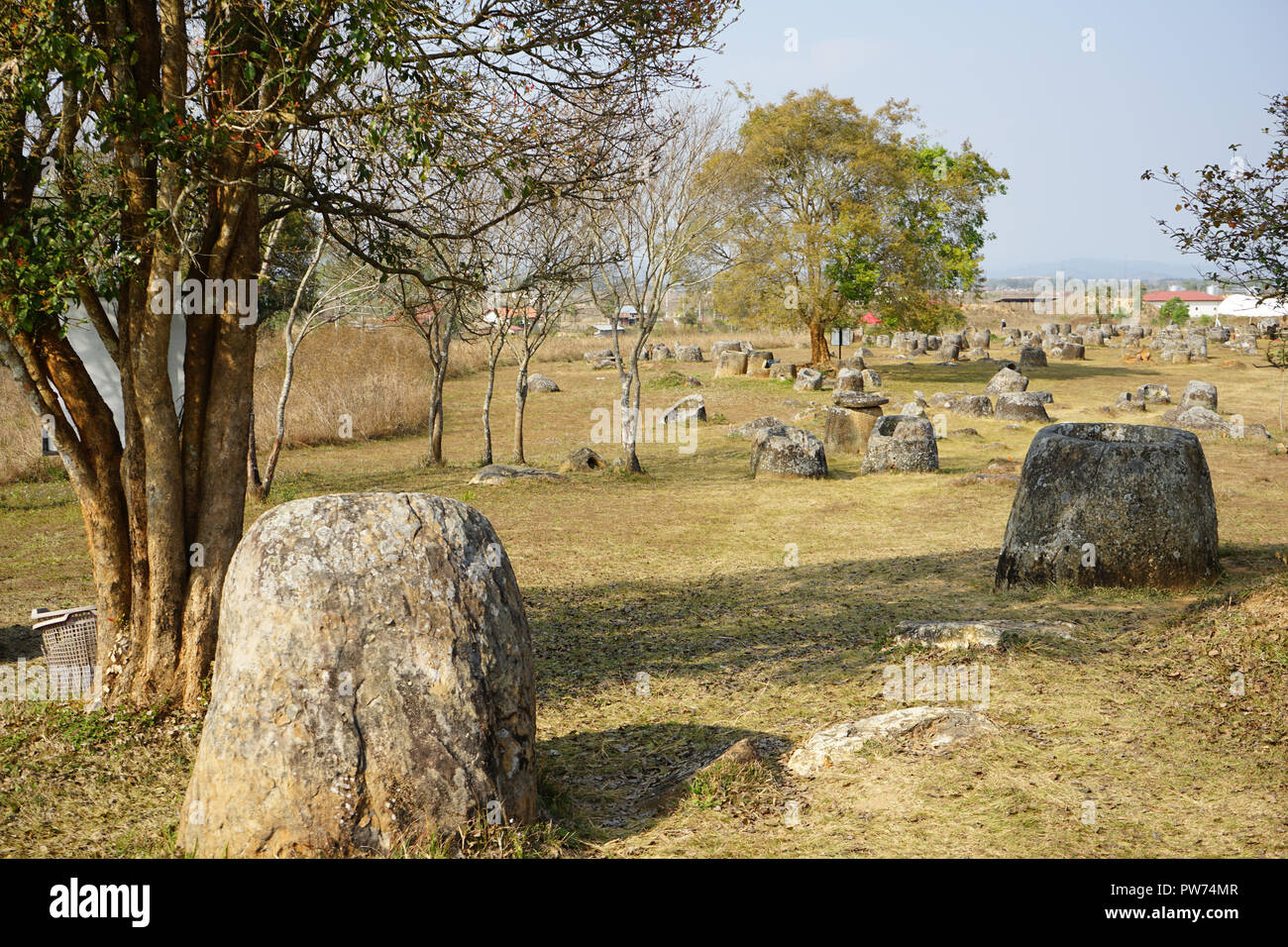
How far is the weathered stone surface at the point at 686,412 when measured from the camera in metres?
26.6

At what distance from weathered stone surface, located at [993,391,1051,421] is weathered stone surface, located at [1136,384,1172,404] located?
5.24m

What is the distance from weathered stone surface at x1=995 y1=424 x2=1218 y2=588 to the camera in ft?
28.7

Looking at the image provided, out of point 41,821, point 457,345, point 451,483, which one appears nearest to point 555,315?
point 451,483

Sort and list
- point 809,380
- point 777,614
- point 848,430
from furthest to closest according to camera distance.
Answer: point 809,380, point 848,430, point 777,614

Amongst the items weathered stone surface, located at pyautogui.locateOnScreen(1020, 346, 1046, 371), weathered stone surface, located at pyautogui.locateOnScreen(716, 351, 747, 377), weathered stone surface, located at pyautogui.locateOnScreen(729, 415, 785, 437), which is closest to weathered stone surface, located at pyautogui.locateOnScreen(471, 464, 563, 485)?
weathered stone surface, located at pyautogui.locateOnScreen(729, 415, 785, 437)

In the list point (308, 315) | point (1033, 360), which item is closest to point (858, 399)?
point (308, 315)

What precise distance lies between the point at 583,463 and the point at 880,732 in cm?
1390

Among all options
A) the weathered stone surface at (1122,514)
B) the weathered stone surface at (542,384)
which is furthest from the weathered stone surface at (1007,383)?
the weathered stone surface at (1122,514)

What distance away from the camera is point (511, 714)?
4492 millimetres

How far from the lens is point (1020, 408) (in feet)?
84.0

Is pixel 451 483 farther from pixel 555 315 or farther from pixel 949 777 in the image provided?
pixel 949 777

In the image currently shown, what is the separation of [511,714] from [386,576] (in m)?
0.86

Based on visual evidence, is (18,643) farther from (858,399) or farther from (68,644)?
(858,399)

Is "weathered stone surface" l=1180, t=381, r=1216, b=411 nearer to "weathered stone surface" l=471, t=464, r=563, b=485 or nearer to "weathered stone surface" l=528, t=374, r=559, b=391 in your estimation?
"weathered stone surface" l=471, t=464, r=563, b=485
